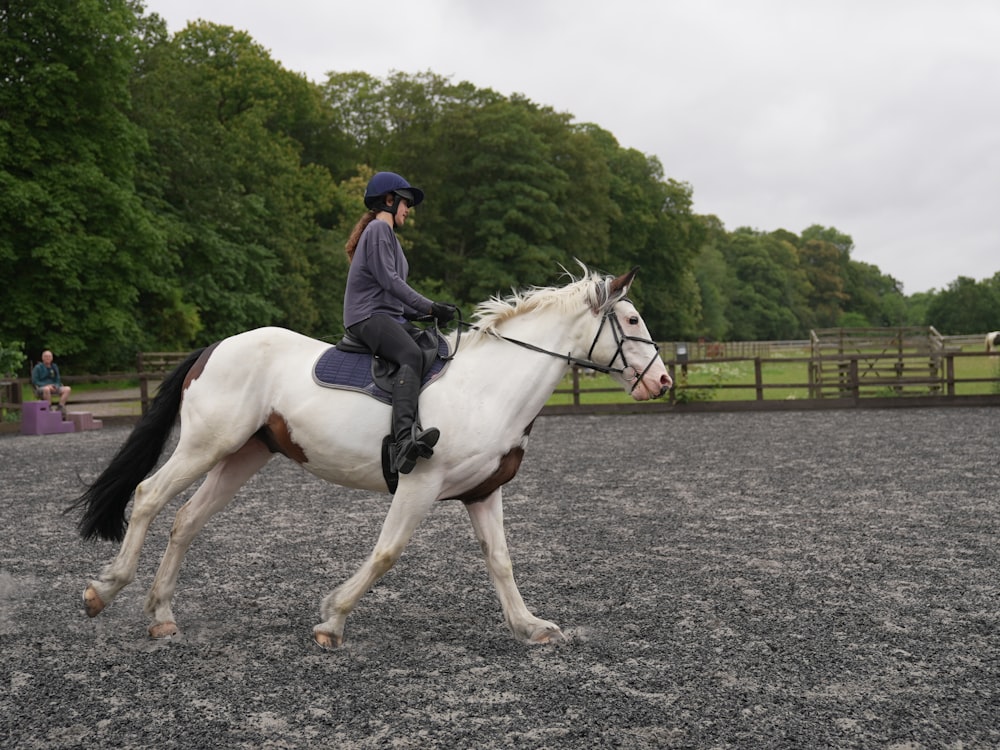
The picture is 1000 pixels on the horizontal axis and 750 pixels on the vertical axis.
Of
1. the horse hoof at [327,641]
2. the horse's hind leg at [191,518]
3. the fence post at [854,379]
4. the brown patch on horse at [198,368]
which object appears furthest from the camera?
the fence post at [854,379]

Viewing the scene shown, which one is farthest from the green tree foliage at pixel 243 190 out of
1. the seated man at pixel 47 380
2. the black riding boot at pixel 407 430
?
the black riding boot at pixel 407 430

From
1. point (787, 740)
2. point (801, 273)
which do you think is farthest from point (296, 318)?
point (801, 273)

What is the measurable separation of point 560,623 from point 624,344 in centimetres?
166

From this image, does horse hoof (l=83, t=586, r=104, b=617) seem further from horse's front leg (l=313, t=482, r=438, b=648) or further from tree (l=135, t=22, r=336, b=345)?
tree (l=135, t=22, r=336, b=345)

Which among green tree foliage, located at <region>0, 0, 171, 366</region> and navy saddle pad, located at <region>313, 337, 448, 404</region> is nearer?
navy saddle pad, located at <region>313, 337, 448, 404</region>

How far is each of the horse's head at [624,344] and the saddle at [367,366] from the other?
0.87m

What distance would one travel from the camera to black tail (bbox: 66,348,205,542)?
5184 mm

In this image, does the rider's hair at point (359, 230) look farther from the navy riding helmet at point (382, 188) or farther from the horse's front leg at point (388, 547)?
the horse's front leg at point (388, 547)

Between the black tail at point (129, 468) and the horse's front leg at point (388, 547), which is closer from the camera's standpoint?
the horse's front leg at point (388, 547)

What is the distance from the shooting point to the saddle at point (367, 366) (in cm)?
473

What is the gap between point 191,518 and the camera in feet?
16.5

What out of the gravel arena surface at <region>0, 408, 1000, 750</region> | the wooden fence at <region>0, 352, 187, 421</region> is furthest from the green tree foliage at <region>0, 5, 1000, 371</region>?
the gravel arena surface at <region>0, 408, 1000, 750</region>

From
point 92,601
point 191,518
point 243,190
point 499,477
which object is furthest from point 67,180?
point 499,477

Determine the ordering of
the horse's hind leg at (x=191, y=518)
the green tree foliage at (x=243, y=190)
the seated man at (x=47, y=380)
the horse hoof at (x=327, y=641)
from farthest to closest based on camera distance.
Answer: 1. the green tree foliage at (x=243, y=190)
2. the seated man at (x=47, y=380)
3. the horse's hind leg at (x=191, y=518)
4. the horse hoof at (x=327, y=641)
